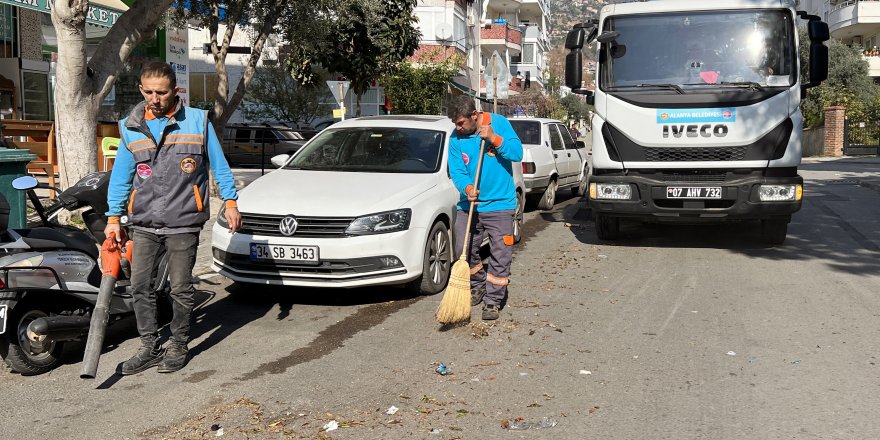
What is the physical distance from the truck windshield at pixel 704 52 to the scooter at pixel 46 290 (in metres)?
6.26

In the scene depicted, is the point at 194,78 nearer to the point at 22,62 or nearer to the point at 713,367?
the point at 22,62

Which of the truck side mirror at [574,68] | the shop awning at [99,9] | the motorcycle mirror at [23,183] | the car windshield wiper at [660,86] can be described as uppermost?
the shop awning at [99,9]

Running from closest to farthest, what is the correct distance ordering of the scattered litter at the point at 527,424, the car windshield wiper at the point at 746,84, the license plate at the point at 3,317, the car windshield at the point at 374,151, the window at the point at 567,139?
1. the scattered litter at the point at 527,424
2. the license plate at the point at 3,317
3. the car windshield at the point at 374,151
4. the car windshield wiper at the point at 746,84
5. the window at the point at 567,139

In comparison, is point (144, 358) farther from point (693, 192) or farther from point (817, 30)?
point (817, 30)

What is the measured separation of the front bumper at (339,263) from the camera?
695 cm

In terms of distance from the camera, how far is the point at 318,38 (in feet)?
53.8

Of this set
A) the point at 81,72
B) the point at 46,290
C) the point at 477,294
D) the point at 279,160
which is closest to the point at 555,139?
the point at 279,160

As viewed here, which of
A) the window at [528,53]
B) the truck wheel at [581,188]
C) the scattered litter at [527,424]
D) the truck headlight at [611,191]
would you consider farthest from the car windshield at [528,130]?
the window at [528,53]

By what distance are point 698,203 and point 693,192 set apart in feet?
0.52

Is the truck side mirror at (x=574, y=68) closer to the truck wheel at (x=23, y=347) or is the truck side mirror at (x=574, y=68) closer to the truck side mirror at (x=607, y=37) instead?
the truck side mirror at (x=607, y=37)

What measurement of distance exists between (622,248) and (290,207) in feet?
16.2

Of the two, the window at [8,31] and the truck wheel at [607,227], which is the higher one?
the window at [8,31]

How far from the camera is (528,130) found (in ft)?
50.4

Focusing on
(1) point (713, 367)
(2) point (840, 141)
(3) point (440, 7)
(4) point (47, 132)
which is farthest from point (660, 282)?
(3) point (440, 7)
